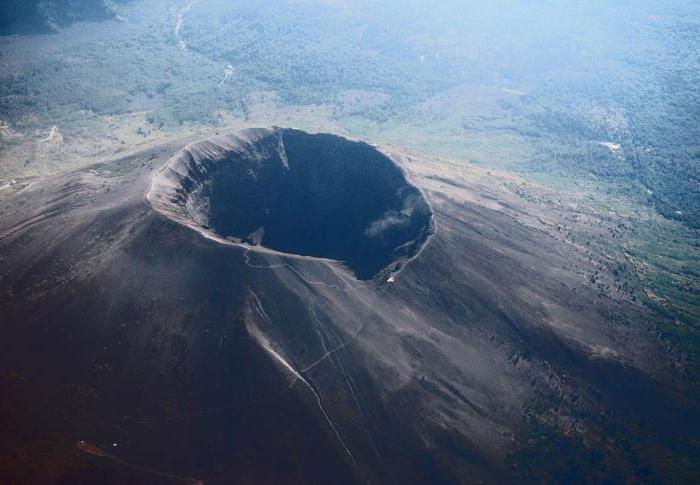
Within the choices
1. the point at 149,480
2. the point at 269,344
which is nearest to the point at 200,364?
the point at 269,344

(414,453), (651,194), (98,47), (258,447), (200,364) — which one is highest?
(98,47)

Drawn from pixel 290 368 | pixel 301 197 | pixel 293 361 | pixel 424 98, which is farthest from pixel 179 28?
pixel 290 368

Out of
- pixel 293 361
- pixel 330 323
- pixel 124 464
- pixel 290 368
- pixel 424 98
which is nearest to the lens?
pixel 124 464

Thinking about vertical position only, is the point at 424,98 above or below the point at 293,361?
below

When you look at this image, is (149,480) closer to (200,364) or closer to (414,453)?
(200,364)

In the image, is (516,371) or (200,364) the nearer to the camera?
(200,364)

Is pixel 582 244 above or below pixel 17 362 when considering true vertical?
below

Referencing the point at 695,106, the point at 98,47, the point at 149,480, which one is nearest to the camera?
the point at 149,480

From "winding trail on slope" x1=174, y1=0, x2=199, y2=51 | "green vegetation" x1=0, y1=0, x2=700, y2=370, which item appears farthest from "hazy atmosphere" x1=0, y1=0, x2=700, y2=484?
"winding trail on slope" x1=174, y1=0, x2=199, y2=51

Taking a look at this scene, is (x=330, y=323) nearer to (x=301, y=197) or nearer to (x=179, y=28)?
(x=301, y=197)
